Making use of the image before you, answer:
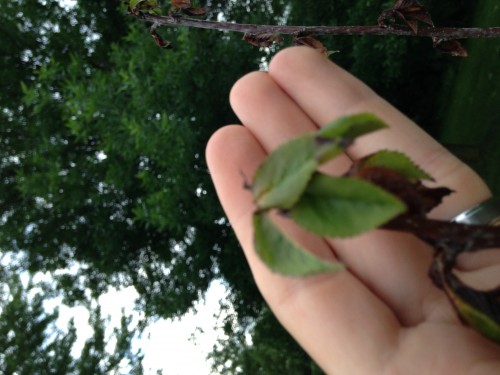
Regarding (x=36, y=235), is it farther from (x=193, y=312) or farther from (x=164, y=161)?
(x=164, y=161)

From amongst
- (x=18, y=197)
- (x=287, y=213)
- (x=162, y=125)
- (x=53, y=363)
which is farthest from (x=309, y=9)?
(x=287, y=213)

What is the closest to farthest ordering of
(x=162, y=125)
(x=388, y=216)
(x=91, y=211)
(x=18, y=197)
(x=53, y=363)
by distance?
(x=388, y=216), (x=162, y=125), (x=53, y=363), (x=91, y=211), (x=18, y=197)

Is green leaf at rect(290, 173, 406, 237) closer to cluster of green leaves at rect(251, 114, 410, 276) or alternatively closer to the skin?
cluster of green leaves at rect(251, 114, 410, 276)

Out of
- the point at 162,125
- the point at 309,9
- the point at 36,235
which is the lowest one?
the point at 36,235

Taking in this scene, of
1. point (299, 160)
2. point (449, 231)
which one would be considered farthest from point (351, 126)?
point (449, 231)

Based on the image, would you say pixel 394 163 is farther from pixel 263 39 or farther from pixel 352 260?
pixel 263 39

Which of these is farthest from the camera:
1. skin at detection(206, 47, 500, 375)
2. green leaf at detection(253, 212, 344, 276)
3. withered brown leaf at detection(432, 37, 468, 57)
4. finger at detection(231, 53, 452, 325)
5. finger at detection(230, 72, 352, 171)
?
A: finger at detection(230, 72, 352, 171)

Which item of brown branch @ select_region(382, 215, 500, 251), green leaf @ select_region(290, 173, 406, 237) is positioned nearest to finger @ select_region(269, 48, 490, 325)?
brown branch @ select_region(382, 215, 500, 251)

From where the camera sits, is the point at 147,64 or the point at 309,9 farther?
the point at 309,9
